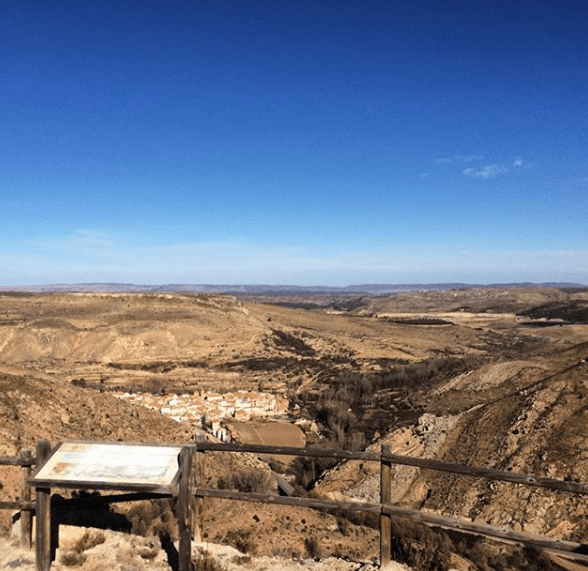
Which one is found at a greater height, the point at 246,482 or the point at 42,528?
the point at 42,528

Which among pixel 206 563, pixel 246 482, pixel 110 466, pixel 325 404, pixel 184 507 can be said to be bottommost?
pixel 325 404

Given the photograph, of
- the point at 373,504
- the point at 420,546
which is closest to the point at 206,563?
the point at 373,504

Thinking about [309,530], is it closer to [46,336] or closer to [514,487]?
[514,487]

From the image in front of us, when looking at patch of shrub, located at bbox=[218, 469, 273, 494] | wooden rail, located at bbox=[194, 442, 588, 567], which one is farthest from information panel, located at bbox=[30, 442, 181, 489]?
patch of shrub, located at bbox=[218, 469, 273, 494]

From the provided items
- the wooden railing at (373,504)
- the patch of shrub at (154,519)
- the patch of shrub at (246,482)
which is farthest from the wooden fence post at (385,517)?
the patch of shrub at (246,482)

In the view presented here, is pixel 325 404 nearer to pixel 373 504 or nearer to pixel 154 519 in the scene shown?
pixel 154 519

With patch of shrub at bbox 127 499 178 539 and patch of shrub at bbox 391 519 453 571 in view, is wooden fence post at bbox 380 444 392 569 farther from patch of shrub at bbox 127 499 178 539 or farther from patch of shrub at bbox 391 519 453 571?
patch of shrub at bbox 127 499 178 539
